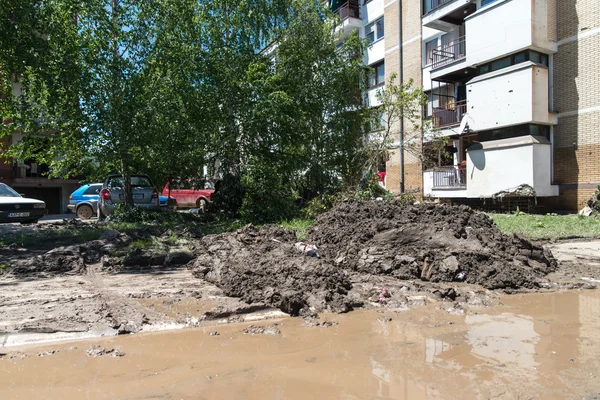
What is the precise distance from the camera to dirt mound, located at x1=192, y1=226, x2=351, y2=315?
18.2ft

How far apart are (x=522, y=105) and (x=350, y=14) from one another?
14.4m

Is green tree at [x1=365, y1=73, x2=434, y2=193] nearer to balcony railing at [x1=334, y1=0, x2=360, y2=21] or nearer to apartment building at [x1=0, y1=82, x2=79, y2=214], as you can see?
balcony railing at [x1=334, y1=0, x2=360, y2=21]

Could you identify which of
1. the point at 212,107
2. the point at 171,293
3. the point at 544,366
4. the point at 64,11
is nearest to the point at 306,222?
the point at 212,107

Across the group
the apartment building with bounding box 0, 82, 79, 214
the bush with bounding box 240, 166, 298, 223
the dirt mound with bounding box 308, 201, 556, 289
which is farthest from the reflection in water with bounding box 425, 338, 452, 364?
the apartment building with bounding box 0, 82, 79, 214

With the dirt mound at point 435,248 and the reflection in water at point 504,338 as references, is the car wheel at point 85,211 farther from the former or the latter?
the reflection in water at point 504,338

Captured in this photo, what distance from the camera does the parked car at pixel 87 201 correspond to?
63.5 ft

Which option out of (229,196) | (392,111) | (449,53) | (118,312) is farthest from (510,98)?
(118,312)

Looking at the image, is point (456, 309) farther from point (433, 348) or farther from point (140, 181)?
point (140, 181)

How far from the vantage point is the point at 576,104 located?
17.9m

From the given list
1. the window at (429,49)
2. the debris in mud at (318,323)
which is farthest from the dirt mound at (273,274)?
the window at (429,49)

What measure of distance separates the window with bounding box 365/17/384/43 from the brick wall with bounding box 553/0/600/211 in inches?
434

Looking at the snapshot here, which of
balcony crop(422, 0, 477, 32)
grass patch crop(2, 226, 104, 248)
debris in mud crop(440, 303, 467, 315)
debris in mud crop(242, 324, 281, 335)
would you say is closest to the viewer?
debris in mud crop(242, 324, 281, 335)

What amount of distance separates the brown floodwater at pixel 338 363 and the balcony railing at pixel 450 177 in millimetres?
17438

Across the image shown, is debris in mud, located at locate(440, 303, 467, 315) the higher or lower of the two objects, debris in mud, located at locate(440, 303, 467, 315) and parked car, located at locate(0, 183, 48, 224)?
the lower
